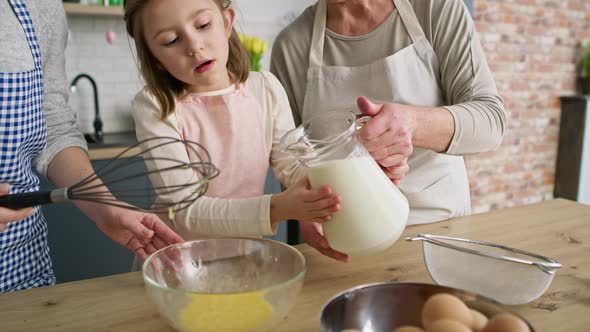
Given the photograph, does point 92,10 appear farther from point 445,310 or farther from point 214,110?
point 445,310

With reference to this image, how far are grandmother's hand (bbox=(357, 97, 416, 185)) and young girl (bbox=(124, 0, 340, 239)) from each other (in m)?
0.13

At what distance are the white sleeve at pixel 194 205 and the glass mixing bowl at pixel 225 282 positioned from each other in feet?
0.75

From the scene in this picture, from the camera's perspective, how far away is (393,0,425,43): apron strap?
138cm

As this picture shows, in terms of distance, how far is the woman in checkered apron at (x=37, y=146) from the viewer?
95 cm

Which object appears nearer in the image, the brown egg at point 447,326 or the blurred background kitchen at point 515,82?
the brown egg at point 447,326

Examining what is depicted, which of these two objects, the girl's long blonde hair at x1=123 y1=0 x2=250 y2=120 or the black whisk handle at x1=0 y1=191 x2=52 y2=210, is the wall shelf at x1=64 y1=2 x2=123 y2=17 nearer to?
the girl's long blonde hair at x1=123 y1=0 x2=250 y2=120

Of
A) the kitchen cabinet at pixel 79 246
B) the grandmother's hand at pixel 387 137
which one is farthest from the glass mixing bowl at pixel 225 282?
the kitchen cabinet at pixel 79 246

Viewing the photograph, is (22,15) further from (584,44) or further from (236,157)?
(584,44)

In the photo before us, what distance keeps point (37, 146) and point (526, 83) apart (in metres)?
3.72

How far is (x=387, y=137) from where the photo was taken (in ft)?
3.10

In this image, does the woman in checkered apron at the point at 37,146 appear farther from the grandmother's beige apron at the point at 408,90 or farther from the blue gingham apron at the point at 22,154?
the grandmother's beige apron at the point at 408,90

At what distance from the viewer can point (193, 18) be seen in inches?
42.1

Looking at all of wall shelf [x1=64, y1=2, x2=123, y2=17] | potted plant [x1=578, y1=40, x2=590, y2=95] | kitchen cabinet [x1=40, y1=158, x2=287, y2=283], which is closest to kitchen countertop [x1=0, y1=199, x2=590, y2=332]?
→ kitchen cabinet [x1=40, y1=158, x2=287, y2=283]

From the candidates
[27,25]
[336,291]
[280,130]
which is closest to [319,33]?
[280,130]
